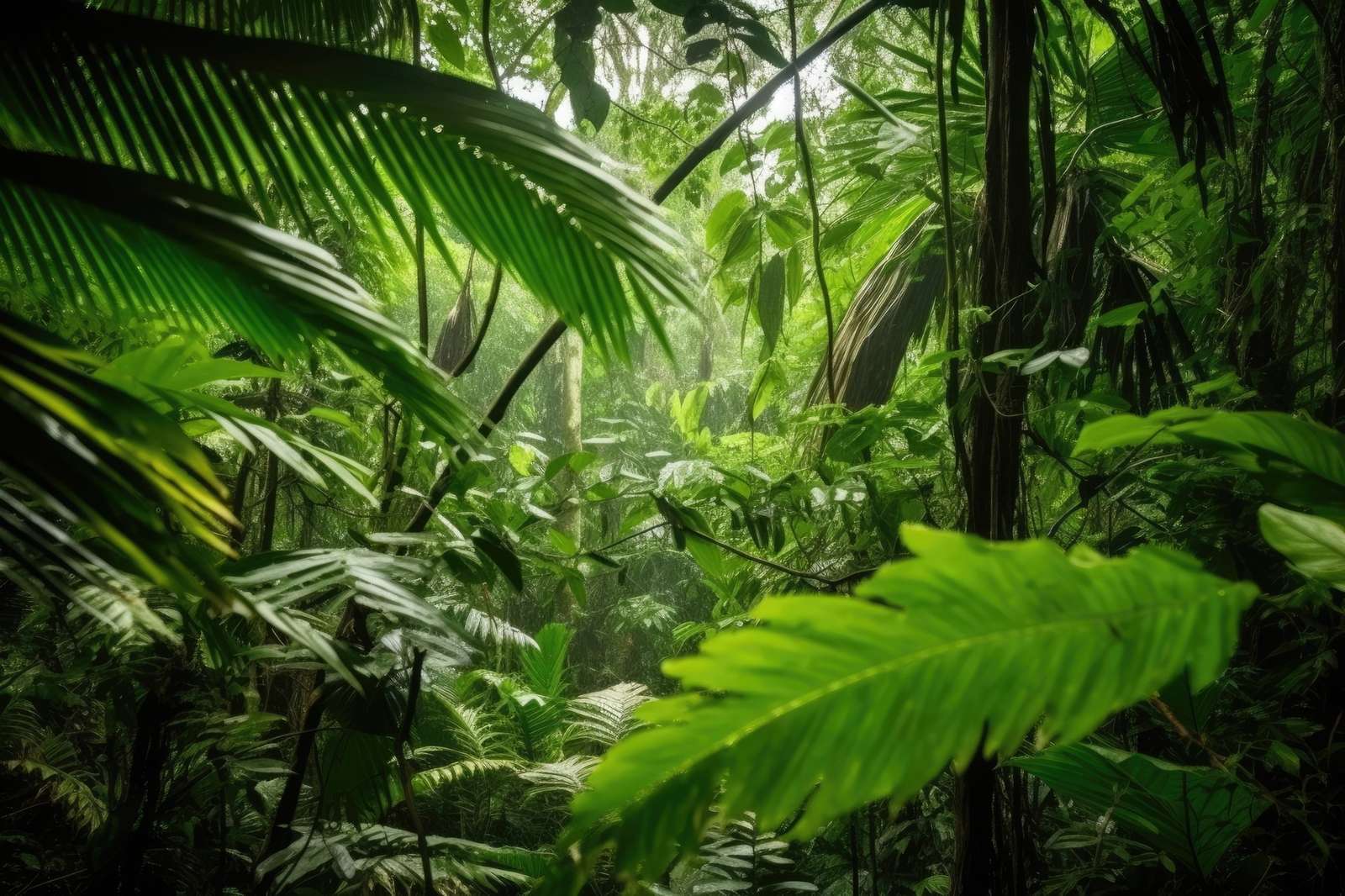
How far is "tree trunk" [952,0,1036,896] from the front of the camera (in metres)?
0.89

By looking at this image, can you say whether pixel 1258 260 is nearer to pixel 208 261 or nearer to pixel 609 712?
pixel 208 261

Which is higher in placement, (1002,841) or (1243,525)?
(1243,525)

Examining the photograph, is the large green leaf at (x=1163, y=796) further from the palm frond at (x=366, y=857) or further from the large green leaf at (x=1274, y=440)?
the palm frond at (x=366, y=857)

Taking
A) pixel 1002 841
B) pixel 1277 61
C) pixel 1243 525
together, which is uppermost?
pixel 1277 61

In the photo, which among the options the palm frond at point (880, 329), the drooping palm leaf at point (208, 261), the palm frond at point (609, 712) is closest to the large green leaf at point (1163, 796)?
the drooping palm leaf at point (208, 261)

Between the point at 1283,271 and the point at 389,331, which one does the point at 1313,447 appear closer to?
the point at 389,331

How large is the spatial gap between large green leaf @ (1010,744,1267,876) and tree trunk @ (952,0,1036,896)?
12 cm

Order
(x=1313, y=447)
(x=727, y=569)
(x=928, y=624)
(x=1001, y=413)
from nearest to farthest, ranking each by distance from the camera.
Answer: (x=928, y=624) → (x=1313, y=447) → (x=1001, y=413) → (x=727, y=569)

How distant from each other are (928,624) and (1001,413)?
76cm

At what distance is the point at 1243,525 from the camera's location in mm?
1176

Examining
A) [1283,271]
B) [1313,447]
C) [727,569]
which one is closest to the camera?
[1313,447]

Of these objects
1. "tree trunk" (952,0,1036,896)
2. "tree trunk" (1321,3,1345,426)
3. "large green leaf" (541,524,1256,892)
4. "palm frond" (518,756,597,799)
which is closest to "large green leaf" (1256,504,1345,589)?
"large green leaf" (541,524,1256,892)

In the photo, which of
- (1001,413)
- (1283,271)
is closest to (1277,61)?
(1283,271)

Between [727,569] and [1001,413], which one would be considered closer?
[1001,413]
